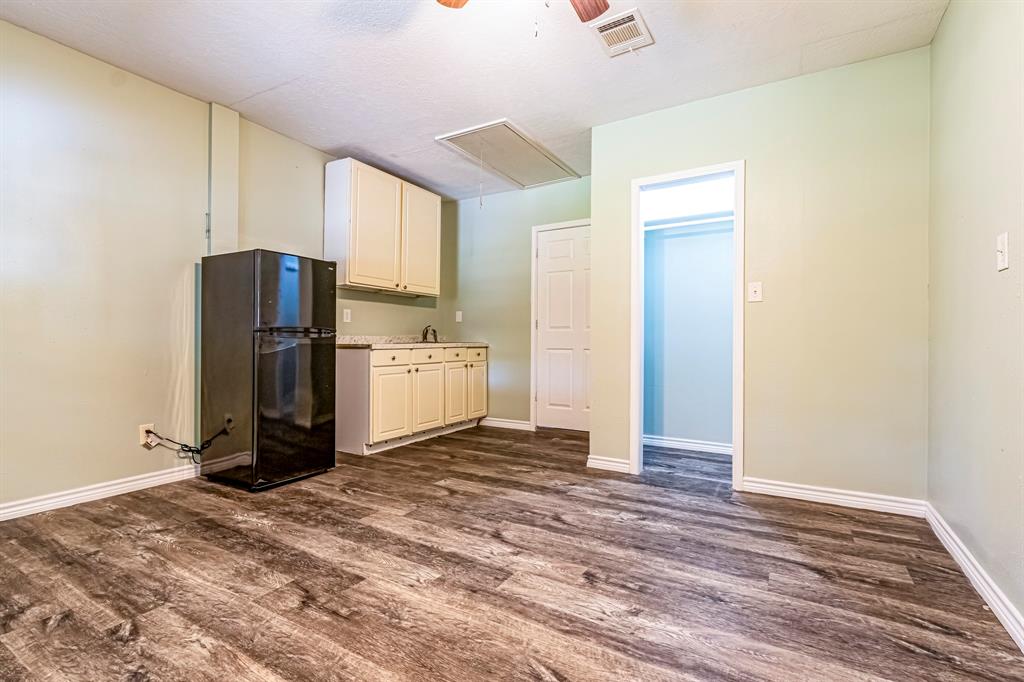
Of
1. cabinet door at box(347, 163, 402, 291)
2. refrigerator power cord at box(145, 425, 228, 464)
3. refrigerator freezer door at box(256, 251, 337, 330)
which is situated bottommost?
refrigerator power cord at box(145, 425, 228, 464)

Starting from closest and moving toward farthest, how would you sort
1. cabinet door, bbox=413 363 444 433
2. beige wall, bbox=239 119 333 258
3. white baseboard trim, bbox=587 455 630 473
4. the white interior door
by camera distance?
white baseboard trim, bbox=587 455 630 473 < beige wall, bbox=239 119 333 258 < cabinet door, bbox=413 363 444 433 < the white interior door

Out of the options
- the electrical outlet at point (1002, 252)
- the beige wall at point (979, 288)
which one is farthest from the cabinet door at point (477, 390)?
the electrical outlet at point (1002, 252)

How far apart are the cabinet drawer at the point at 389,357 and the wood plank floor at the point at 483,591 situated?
1151 mm

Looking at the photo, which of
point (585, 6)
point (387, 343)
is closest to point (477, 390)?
point (387, 343)

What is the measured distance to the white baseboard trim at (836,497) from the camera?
7.78 feet

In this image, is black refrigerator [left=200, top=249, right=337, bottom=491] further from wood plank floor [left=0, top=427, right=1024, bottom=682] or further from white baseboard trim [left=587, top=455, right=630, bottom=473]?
white baseboard trim [left=587, top=455, right=630, bottom=473]

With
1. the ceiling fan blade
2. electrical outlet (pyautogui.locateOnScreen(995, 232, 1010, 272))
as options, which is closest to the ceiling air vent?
the ceiling fan blade

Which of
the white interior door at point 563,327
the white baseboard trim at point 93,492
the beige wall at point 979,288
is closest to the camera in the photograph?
the beige wall at point 979,288

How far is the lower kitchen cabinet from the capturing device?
3564 mm

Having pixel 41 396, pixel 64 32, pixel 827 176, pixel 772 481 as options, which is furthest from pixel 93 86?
pixel 772 481

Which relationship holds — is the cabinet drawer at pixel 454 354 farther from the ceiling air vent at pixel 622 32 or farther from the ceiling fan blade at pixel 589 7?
the ceiling fan blade at pixel 589 7

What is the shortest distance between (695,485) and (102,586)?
2892 mm

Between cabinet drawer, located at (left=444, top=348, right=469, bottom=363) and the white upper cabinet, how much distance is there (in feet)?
2.11

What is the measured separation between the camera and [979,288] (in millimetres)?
1722
